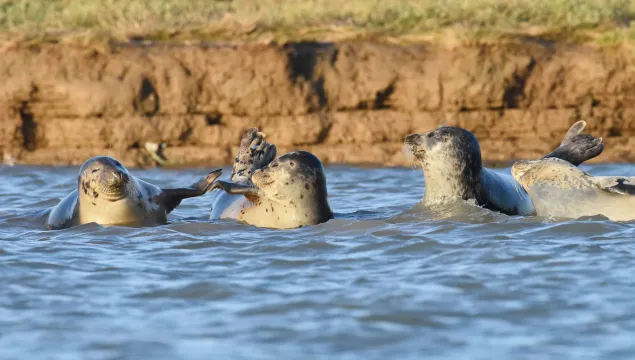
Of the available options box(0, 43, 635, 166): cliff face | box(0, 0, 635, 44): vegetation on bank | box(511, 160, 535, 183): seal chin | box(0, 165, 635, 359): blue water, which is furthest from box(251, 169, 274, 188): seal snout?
box(0, 0, 635, 44): vegetation on bank

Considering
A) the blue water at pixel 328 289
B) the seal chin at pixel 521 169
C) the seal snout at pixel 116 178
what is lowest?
the blue water at pixel 328 289

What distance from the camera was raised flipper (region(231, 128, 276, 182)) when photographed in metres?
11.2

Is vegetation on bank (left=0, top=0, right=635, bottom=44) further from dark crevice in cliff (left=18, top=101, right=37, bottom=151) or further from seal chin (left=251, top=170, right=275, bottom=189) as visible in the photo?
seal chin (left=251, top=170, right=275, bottom=189)

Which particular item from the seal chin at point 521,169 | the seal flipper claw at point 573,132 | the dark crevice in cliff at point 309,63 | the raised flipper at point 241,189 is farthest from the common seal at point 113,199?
the dark crevice in cliff at point 309,63

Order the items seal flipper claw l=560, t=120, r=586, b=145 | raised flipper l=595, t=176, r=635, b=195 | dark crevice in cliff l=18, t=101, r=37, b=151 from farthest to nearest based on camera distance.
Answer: dark crevice in cliff l=18, t=101, r=37, b=151 < seal flipper claw l=560, t=120, r=586, b=145 < raised flipper l=595, t=176, r=635, b=195

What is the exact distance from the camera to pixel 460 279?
6.95 metres

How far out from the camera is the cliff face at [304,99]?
18.6 meters

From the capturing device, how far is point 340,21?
20.9 m

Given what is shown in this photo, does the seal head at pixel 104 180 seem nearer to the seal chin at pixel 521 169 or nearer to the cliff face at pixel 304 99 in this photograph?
the seal chin at pixel 521 169

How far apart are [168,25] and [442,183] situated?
11467 millimetres

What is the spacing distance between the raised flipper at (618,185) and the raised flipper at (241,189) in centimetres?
279

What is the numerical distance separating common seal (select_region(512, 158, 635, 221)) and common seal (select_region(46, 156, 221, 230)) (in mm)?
2722

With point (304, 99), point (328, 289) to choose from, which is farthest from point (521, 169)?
point (304, 99)

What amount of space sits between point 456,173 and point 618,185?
1.35 metres
